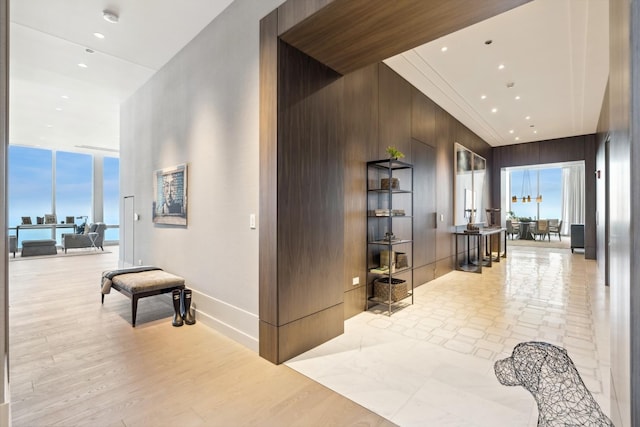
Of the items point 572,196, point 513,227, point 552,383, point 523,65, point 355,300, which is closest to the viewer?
point 552,383

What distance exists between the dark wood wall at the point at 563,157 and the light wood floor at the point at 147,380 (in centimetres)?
944

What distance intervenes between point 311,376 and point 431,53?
4214 mm

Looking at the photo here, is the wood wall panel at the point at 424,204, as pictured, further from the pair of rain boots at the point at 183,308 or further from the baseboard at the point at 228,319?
the pair of rain boots at the point at 183,308

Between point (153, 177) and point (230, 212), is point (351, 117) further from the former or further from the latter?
point (153, 177)

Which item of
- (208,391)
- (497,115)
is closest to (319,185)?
(208,391)

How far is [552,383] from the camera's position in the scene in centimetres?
120

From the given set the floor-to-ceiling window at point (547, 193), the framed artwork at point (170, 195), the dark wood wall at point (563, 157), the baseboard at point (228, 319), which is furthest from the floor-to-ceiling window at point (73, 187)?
the floor-to-ceiling window at point (547, 193)

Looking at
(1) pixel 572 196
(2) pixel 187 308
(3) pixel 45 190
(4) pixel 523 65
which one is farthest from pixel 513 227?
(3) pixel 45 190

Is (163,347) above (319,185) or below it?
below

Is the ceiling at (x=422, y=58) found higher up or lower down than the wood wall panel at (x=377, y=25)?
higher up

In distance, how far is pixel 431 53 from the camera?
4191 millimetres

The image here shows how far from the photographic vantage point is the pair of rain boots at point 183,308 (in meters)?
3.53

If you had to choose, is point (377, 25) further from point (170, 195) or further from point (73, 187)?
point (73, 187)

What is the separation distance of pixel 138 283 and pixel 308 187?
2.32m
